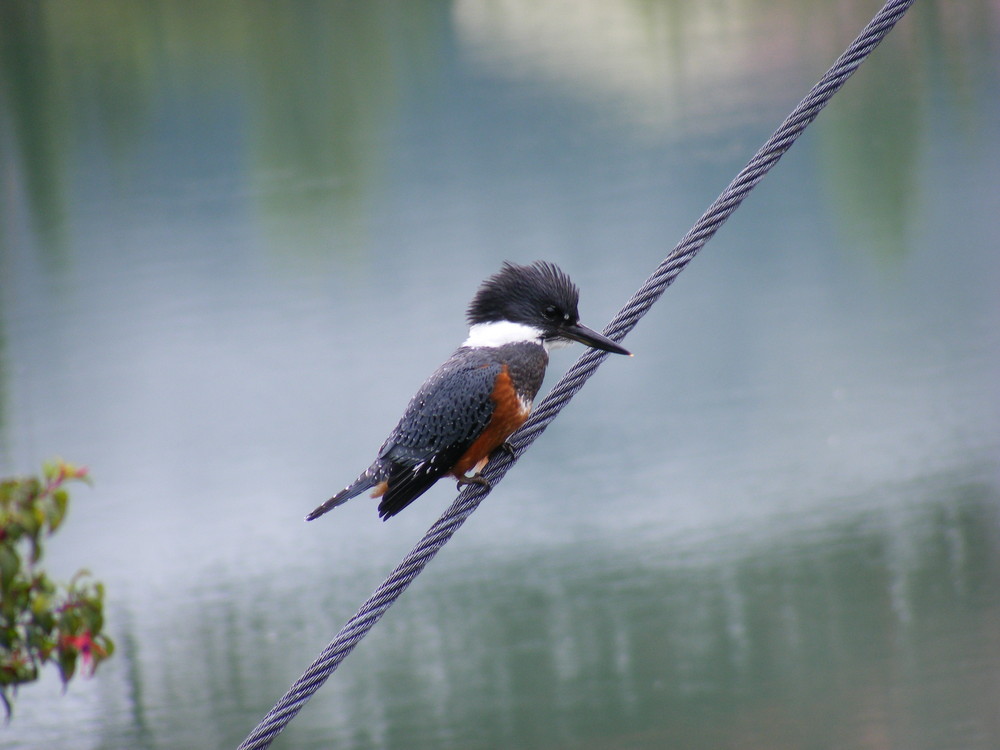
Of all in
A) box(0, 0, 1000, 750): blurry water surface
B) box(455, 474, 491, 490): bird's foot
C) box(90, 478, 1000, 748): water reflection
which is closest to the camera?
box(455, 474, 491, 490): bird's foot

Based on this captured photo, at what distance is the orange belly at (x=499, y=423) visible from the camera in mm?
1994

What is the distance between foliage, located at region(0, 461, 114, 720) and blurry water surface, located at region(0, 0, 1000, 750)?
2620mm

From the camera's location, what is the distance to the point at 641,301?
66.2 inches

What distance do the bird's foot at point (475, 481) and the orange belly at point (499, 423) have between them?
44 mm

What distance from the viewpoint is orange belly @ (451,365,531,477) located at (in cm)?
199

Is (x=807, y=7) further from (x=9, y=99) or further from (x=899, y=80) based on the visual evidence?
(x=9, y=99)

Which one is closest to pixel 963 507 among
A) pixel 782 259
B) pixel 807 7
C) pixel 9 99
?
pixel 782 259

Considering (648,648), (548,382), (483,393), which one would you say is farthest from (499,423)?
(548,382)

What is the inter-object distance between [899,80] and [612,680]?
36.5 ft

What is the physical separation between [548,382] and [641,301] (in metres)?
6.25

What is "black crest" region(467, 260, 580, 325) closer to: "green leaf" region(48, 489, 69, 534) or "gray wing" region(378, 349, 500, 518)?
"gray wing" region(378, 349, 500, 518)

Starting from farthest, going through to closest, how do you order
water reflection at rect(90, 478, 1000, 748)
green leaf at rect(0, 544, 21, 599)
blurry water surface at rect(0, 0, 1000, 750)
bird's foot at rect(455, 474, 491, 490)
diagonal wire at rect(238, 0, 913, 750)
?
blurry water surface at rect(0, 0, 1000, 750) → water reflection at rect(90, 478, 1000, 748) → green leaf at rect(0, 544, 21, 599) → bird's foot at rect(455, 474, 491, 490) → diagonal wire at rect(238, 0, 913, 750)

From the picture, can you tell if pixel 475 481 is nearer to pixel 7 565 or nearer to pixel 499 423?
pixel 499 423

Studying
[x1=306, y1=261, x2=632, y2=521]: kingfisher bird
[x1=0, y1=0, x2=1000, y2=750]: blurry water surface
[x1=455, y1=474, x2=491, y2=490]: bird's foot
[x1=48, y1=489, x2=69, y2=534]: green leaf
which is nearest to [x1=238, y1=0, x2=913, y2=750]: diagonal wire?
[x1=455, y1=474, x2=491, y2=490]: bird's foot
